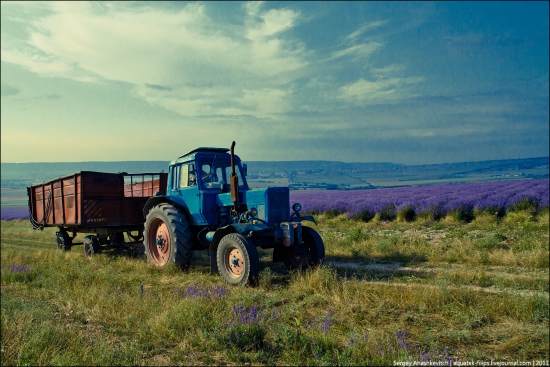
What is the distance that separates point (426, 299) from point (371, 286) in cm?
121

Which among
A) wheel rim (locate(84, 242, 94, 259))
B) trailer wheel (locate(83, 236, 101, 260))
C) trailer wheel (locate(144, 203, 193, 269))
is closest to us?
trailer wheel (locate(144, 203, 193, 269))

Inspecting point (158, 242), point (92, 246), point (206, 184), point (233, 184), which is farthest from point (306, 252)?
point (92, 246)

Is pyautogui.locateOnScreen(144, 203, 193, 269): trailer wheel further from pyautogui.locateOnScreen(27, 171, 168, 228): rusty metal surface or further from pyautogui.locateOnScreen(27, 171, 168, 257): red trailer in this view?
pyautogui.locateOnScreen(27, 171, 168, 228): rusty metal surface

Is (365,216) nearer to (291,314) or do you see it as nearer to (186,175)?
(186,175)

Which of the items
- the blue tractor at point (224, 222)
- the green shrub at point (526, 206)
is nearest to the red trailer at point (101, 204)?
the blue tractor at point (224, 222)

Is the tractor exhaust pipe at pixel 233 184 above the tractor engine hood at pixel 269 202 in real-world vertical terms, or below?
above

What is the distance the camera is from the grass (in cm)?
439

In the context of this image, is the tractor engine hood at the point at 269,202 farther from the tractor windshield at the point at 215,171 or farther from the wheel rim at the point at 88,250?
the wheel rim at the point at 88,250

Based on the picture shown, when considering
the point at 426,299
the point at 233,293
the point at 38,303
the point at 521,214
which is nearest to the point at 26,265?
the point at 38,303

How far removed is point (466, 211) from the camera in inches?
634

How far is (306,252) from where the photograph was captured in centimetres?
897

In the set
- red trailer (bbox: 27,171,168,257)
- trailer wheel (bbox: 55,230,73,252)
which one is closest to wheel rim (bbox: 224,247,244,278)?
red trailer (bbox: 27,171,168,257)

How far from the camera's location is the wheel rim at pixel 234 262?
304 inches

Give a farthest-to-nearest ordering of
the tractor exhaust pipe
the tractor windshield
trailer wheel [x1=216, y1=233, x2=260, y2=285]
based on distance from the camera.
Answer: the tractor windshield, the tractor exhaust pipe, trailer wheel [x1=216, y1=233, x2=260, y2=285]
